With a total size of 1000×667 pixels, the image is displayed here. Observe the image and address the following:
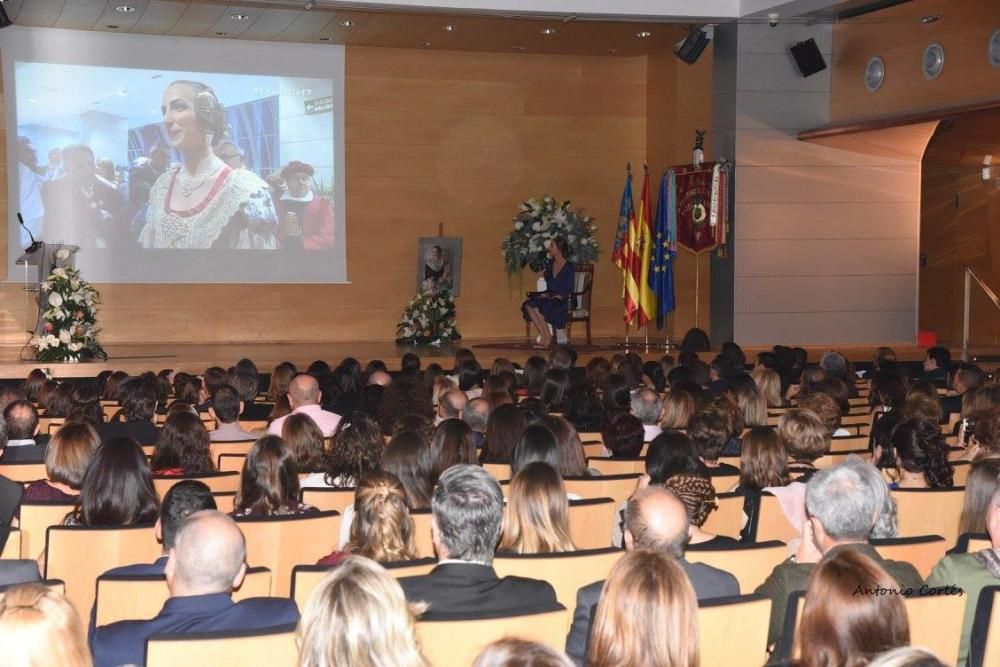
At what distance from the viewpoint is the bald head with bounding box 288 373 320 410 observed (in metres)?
7.02

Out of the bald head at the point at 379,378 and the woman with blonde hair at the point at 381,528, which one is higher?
the bald head at the point at 379,378

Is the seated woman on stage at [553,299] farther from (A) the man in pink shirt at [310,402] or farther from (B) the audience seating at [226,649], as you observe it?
(B) the audience seating at [226,649]

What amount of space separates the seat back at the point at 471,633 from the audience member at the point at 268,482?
1.77 meters

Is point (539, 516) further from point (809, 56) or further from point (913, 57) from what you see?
point (809, 56)

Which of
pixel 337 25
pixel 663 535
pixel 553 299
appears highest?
pixel 337 25

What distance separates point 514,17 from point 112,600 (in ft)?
38.2

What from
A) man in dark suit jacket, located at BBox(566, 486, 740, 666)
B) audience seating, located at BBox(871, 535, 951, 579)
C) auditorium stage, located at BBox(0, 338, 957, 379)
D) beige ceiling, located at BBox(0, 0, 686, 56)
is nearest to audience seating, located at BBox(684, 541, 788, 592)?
man in dark suit jacket, located at BBox(566, 486, 740, 666)

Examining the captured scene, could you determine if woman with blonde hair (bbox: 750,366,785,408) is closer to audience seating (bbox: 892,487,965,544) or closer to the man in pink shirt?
the man in pink shirt

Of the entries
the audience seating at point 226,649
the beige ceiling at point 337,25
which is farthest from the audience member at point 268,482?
the beige ceiling at point 337,25

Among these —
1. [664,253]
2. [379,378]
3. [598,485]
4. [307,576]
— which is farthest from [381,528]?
[664,253]

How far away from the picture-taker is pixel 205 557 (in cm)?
292

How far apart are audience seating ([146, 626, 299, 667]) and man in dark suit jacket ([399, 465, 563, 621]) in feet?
1.29

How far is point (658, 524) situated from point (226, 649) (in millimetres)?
1228

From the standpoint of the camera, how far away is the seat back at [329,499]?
4.73 meters
